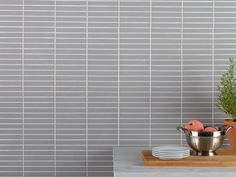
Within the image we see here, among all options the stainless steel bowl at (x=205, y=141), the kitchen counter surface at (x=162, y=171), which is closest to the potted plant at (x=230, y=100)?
the stainless steel bowl at (x=205, y=141)

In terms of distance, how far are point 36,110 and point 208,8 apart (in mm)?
956

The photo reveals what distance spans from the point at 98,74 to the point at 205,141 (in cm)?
65

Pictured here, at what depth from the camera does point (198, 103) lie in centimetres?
266

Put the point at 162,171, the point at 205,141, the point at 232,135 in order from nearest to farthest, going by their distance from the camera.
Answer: the point at 162,171 < the point at 205,141 < the point at 232,135

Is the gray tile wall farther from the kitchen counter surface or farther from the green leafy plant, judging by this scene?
the kitchen counter surface

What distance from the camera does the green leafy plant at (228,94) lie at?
251 centimetres

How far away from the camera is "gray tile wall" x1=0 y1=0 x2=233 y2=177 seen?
2.61 m

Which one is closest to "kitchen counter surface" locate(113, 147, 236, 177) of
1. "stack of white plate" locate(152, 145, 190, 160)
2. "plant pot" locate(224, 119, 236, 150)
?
"stack of white plate" locate(152, 145, 190, 160)

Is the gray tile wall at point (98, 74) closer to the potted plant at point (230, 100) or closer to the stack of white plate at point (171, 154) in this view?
the potted plant at point (230, 100)

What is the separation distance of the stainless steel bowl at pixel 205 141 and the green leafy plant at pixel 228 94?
0.82 feet

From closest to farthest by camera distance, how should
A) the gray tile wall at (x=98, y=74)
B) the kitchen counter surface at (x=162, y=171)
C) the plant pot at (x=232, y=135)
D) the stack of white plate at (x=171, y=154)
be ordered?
1. the kitchen counter surface at (x=162, y=171)
2. the stack of white plate at (x=171, y=154)
3. the plant pot at (x=232, y=135)
4. the gray tile wall at (x=98, y=74)

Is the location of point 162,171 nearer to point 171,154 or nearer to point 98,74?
point 171,154

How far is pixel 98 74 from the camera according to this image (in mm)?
2627

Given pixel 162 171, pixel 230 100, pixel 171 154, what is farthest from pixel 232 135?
pixel 162 171
